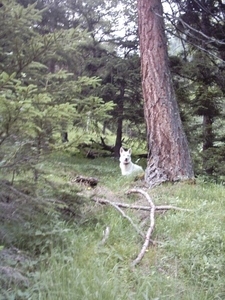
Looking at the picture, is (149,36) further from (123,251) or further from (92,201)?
(123,251)

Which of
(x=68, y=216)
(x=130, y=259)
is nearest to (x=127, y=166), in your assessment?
(x=68, y=216)

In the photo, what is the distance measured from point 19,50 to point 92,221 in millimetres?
2109

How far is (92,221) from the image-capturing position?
3.60 meters

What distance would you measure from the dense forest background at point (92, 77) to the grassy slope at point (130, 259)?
2.15 feet

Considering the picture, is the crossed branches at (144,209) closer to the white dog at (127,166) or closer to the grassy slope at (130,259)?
the grassy slope at (130,259)

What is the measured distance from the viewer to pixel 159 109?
6.06 metres

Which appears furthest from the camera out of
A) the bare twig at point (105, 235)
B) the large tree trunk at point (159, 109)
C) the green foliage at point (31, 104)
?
the large tree trunk at point (159, 109)

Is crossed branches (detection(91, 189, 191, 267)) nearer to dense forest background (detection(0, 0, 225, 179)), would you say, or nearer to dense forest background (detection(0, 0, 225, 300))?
dense forest background (detection(0, 0, 225, 300))

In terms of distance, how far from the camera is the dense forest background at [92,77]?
2729 millimetres

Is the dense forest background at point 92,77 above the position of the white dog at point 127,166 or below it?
above

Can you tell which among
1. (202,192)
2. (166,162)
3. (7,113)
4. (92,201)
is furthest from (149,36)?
(7,113)

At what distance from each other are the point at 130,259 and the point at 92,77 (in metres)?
1.97

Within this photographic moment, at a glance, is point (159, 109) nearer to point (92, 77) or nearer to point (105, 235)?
point (92, 77)

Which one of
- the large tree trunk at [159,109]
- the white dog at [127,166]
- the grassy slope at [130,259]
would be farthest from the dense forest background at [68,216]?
the white dog at [127,166]
